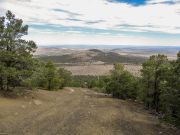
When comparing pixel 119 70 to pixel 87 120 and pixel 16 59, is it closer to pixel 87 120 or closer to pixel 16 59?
pixel 16 59

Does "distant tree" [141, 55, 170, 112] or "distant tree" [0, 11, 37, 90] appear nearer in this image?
"distant tree" [0, 11, 37, 90]

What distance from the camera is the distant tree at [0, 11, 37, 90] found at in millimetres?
36438

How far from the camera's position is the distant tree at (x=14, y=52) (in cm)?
3644

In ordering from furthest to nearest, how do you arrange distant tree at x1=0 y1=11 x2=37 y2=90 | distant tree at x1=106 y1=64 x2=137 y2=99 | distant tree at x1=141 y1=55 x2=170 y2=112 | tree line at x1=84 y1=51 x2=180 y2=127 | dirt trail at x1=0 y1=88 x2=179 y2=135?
distant tree at x1=106 y1=64 x2=137 y2=99
distant tree at x1=141 y1=55 x2=170 y2=112
distant tree at x1=0 y1=11 x2=37 y2=90
tree line at x1=84 y1=51 x2=180 y2=127
dirt trail at x1=0 y1=88 x2=179 y2=135

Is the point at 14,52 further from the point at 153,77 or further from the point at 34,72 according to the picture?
the point at 153,77

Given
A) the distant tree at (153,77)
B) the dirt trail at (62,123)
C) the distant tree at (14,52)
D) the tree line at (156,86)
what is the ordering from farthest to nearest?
the distant tree at (153,77), the distant tree at (14,52), the tree line at (156,86), the dirt trail at (62,123)

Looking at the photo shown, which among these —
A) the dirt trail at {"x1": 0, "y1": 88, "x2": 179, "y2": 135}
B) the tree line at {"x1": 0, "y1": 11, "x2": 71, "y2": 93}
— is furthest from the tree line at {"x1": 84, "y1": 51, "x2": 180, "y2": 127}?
the tree line at {"x1": 0, "y1": 11, "x2": 71, "y2": 93}

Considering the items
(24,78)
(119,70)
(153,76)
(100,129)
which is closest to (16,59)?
(24,78)

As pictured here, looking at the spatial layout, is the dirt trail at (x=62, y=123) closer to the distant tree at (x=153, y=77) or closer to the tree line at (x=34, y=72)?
the tree line at (x=34, y=72)

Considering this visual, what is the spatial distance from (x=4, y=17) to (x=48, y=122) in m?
17.2

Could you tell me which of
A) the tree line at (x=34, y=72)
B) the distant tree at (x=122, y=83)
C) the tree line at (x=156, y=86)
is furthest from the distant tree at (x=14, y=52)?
the distant tree at (x=122, y=83)

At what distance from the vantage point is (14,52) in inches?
1494

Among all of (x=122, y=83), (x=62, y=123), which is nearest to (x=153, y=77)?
(x=122, y=83)

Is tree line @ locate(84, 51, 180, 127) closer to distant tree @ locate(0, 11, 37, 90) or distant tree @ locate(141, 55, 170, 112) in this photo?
distant tree @ locate(141, 55, 170, 112)
